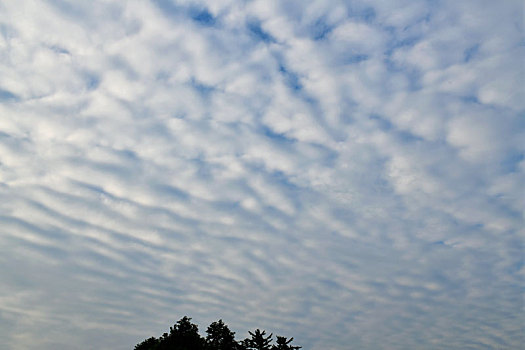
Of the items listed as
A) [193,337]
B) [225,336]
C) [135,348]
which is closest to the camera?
[193,337]

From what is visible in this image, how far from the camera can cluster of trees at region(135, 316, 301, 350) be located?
4956cm

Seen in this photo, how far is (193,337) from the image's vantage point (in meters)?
52.8

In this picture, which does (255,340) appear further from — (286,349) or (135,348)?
(135,348)

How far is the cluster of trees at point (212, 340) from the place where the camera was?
49.6 meters

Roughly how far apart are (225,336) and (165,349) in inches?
392

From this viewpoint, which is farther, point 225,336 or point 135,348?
point 135,348

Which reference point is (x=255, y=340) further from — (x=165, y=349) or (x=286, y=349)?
(x=165, y=349)

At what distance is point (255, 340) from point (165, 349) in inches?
471

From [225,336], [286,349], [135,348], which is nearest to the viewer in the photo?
[286,349]

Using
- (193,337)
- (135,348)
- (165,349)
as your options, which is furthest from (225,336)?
(135,348)

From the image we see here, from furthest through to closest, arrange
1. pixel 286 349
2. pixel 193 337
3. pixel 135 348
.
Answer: pixel 135 348 < pixel 193 337 < pixel 286 349

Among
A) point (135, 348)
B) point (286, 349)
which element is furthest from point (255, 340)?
point (135, 348)

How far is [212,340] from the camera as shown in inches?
2227

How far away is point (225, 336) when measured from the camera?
56.9m
